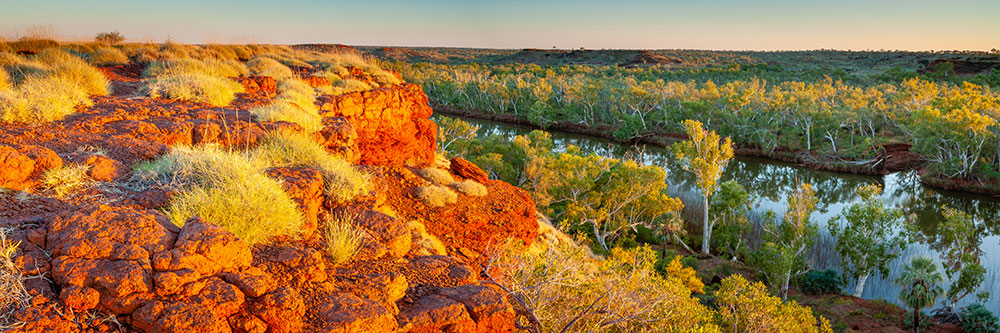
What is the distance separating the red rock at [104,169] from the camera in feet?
19.9

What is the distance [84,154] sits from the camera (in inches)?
259

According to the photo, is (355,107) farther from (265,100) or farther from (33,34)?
(33,34)

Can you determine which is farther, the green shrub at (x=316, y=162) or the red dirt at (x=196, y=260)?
the green shrub at (x=316, y=162)

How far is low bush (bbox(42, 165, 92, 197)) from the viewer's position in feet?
18.0

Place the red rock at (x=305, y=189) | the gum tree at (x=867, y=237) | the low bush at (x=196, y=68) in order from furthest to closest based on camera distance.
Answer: the gum tree at (x=867, y=237)
the low bush at (x=196, y=68)
the red rock at (x=305, y=189)

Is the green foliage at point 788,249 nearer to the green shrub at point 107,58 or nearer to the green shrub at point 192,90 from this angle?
the green shrub at point 192,90

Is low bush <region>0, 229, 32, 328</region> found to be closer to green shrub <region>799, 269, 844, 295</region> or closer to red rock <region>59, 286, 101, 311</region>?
red rock <region>59, 286, 101, 311</region>

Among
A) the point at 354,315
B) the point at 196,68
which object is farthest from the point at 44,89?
Answer: the point at 354,315

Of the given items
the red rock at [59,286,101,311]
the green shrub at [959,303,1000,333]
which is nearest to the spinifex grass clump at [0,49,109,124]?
the red rock at [59,286,101,311]

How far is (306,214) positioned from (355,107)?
8528mm

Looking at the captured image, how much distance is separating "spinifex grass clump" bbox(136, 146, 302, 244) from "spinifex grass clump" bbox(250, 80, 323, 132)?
11.5 ft

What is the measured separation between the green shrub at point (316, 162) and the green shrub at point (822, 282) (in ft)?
65.9

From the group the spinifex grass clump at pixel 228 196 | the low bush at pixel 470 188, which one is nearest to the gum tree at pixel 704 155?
the low bush at pixel 470 188

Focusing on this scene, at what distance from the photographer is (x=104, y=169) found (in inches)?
243
